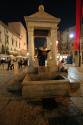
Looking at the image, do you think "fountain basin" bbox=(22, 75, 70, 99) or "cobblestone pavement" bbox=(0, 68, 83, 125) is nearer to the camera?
"cobblestone pavement" bbox=(0, 68, 83, 125)

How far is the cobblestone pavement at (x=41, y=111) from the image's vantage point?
18.1 feet

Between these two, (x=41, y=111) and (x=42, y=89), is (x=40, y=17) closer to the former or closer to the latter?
(x=42, y=89)

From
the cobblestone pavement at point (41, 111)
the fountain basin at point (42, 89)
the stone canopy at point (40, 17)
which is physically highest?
the stone canopy at point (40, 17)

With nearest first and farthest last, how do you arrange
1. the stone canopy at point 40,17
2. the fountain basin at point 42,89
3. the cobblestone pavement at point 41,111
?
1. the cobblestone pavement at point 41,111
2. the fountain basin at point 42,89
3. the stone canopy at point 40,17

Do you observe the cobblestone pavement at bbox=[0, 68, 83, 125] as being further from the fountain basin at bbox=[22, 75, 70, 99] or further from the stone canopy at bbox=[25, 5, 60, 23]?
the stone canopy at bbox=[25, 5, 60, 23]

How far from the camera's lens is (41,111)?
651 centimetres

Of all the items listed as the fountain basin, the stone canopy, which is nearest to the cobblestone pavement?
the fountain basin

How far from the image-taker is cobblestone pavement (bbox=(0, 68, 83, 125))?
218 inches

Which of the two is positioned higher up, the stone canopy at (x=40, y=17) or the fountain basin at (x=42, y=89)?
the stone canopy at (x=40, y=17)

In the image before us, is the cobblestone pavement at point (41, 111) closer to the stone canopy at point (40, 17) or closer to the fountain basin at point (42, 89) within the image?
the fountain basin at point (42, 89)

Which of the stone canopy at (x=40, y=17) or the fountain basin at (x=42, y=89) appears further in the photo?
the stone canopy at (x=40, y=17)

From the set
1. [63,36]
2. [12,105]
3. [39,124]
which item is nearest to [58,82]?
[12,105]

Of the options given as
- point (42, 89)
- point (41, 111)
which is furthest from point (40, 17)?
point (41, 111)

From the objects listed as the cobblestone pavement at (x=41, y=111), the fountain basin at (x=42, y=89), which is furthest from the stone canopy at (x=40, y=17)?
the cobblestone pavement at (x=41, y=111)
